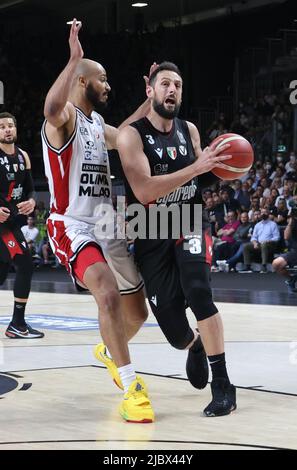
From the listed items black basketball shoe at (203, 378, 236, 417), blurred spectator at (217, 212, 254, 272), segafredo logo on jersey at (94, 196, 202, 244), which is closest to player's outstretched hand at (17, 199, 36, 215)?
segafredo logo on jersey at (94, 196, 202, 244)

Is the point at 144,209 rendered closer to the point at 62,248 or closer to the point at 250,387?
the point at 62,248

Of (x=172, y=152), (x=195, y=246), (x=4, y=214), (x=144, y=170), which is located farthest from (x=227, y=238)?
(x=144, y=170)

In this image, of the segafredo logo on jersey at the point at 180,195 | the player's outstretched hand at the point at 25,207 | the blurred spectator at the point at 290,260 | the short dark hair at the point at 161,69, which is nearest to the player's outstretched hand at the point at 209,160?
the segafredo logo on jersey at the point at 180,195

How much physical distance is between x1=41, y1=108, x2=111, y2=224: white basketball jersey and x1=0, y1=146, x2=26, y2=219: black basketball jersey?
9.99 ft

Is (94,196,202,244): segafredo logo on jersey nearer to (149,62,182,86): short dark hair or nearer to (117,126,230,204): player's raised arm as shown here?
(117,126,230,204): player's raised arm

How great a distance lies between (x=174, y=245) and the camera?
4805 mm

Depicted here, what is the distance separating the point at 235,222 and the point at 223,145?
537 inches

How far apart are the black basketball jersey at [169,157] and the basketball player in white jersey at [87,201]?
0.82 feet

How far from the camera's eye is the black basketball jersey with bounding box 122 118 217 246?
4.82m

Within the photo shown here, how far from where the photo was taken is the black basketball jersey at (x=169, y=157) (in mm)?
4820

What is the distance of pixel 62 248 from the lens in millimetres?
4906

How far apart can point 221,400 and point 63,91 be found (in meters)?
1.75

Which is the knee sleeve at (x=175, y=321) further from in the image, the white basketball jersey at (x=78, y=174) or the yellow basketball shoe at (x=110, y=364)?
the white basketball jersey at (x=78, y=174)

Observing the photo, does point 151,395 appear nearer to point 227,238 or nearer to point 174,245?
point 174,245
